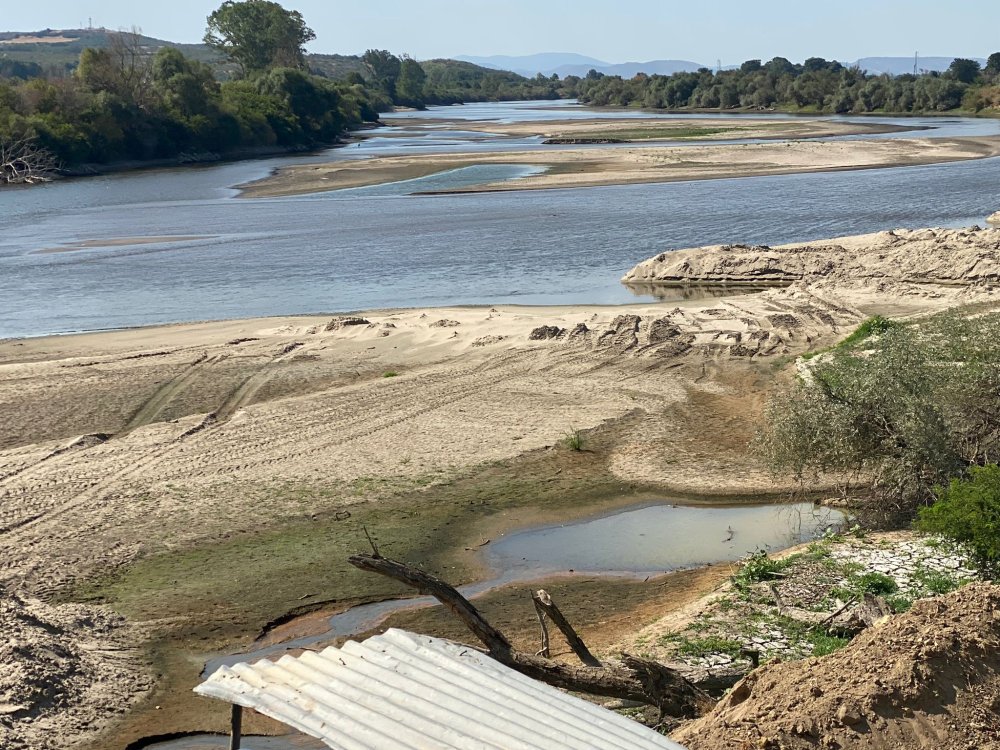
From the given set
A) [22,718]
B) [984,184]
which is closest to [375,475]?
[22,718]

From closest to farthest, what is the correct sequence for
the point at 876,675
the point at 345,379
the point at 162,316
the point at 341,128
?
the point at 876,675, the point at 345,379, the point at 162,316, the point at 341,128

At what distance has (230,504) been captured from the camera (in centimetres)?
1544

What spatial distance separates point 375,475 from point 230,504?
213cm

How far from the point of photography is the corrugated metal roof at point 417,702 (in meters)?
6.36

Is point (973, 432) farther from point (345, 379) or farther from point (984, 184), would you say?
point (984, 184)

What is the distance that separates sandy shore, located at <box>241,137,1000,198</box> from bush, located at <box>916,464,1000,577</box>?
152ft

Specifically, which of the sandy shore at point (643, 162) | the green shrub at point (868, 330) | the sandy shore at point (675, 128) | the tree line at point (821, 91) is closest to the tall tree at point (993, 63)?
the tree line at point (821, 91)

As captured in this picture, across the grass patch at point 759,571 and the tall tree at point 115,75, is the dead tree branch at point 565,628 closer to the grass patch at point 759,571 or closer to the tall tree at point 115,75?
the grass patch at point 759,571

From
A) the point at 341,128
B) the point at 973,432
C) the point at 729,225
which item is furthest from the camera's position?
the point at 341,128

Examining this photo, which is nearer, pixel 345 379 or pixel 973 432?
pixel 973 432

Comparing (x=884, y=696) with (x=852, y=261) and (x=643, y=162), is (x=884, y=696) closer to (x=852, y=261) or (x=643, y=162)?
(x=852, y=261)

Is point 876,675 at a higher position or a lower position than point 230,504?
higher

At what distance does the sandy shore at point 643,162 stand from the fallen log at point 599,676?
48981 millimetres

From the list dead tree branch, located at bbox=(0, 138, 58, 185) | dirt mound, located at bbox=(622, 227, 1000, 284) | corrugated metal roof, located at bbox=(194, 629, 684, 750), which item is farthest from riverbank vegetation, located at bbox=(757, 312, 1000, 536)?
dead tree branch, located at bbox=(0, 138, 58, 185)
